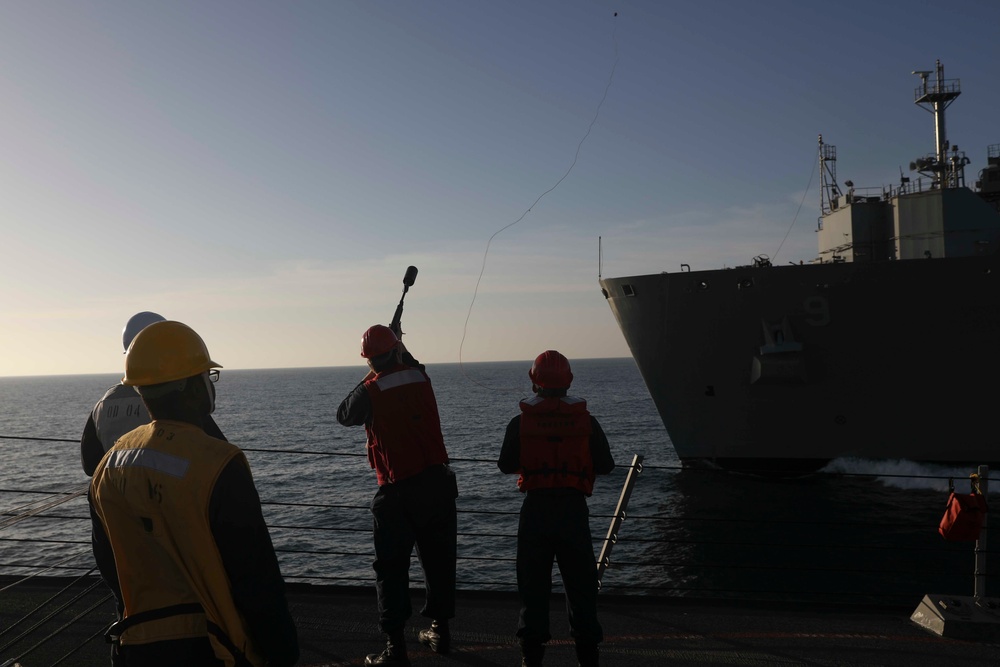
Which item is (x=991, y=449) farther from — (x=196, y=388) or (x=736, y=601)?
(x=196, y=388)

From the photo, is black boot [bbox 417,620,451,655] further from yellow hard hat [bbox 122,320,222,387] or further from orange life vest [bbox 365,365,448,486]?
yellow hard hat [bbox 122,320,222,387]

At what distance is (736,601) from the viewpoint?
17.8 ft

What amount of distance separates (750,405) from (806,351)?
2204mm

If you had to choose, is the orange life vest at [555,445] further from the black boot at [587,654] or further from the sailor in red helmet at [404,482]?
the black boot at [587,654]

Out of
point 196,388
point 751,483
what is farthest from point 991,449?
point 196,388

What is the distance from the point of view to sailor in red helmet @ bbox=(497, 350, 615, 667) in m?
4.17

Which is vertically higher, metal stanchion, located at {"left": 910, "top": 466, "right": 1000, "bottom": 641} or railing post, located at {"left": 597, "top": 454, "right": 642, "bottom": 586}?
railing post, located at {"left": 597, "top": 454, "right": 642, "bottom": 586}

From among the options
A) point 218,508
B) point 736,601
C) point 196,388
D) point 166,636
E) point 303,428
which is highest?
point 196,388

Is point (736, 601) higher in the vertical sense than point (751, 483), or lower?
higher

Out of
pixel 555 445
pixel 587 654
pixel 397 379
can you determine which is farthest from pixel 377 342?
pixel 587 654

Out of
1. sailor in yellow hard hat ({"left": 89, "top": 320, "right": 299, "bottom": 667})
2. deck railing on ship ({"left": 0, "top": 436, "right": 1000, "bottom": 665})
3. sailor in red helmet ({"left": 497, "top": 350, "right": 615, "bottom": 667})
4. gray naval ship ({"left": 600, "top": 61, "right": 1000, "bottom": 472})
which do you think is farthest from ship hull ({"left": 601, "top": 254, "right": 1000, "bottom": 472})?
sailor in yellow hard hat ({"left": 89, "top": 320, "right": 299, "bottom": 667})

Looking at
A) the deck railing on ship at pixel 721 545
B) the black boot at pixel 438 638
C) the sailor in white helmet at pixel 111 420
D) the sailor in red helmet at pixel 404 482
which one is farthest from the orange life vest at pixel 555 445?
the deck railing on ship at pixel 721 545

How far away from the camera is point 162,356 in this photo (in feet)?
7.41

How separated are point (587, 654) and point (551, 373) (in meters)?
1.59
